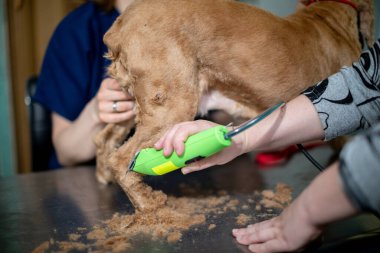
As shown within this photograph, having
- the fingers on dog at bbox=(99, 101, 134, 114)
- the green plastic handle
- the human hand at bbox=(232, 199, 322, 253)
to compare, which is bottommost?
the human hand at bbox=(232, 199, 322, 253)

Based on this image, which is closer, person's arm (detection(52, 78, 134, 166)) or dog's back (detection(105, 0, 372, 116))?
dog's back (detection(105, 0, 372, 116))

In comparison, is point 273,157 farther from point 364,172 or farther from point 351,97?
point 364,172

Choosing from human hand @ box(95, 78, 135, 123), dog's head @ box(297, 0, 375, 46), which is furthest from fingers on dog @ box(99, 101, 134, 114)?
dog's head @ box(297, 0, 375, 46)

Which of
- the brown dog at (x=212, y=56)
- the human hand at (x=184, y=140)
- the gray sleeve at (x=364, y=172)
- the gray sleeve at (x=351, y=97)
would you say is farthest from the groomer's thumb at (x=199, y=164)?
the gray sleeve at (x=364, y=172)

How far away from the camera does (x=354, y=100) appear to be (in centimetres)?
81

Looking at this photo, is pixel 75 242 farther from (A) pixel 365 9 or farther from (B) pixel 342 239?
(A) pixel 365 9

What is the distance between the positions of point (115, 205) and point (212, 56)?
0.45 metres

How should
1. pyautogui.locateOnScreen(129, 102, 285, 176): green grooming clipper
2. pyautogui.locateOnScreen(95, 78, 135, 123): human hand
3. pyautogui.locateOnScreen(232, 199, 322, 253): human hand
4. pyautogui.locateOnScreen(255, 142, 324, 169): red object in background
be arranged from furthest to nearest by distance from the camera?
pyautogui.locateOnScreen(255, 142, 324, 169): red object in background → pyautogui.locateOnScreen(95, 78, 135, 123): human hand → pyautogui.locateOnScreen(129, 102, 285, 176): green grooming clipper → pyautogui.locateOnScreen(232, 199, 322, 253): human hand

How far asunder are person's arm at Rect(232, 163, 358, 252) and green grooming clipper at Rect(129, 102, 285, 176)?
161mm

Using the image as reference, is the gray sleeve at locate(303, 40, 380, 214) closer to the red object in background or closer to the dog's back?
the dog's back

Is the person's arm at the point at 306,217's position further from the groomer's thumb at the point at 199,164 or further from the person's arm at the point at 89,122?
the person's arm at the point at 89,122

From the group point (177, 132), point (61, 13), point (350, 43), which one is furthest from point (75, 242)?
point (61, 13)

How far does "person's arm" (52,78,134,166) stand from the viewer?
44.3 inches

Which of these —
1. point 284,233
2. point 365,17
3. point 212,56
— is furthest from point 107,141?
point 365,17
